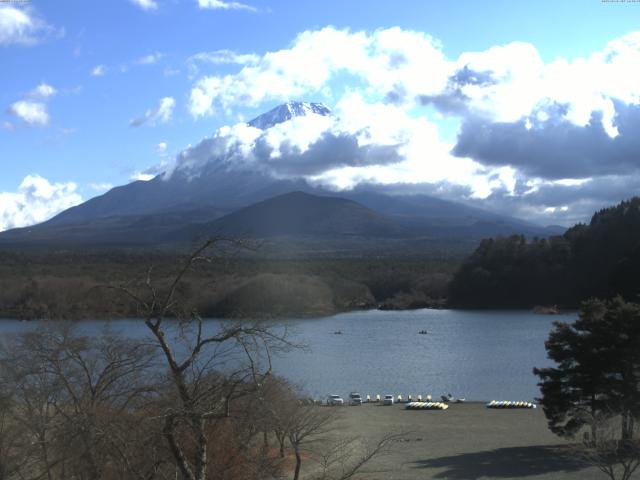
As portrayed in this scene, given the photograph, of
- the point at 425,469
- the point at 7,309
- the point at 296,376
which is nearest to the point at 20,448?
the point at 425,469

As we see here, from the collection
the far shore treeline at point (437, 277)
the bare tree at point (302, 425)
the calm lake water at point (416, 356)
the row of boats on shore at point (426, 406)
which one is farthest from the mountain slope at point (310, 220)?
the bare tree at point (302, 425)

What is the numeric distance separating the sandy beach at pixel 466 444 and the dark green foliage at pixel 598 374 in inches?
41.4

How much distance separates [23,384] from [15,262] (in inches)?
2879

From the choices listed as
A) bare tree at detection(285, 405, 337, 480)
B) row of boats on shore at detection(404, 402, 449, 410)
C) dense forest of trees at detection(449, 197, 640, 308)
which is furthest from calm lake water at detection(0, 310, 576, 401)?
dense forest of trees at detection(449, 197, 640, 308)

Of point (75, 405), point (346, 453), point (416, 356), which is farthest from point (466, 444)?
point (416, 356)

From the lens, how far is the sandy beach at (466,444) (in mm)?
16859

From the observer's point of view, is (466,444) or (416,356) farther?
(416,356)

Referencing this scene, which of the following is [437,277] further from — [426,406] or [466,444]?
[466,444]

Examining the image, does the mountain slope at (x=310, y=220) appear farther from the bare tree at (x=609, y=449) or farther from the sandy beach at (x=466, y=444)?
the bare tree at (x=609, y=449)

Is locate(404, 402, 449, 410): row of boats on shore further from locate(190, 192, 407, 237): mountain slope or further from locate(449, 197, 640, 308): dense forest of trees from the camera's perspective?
locate(190, 192, 407, 237): mountain slope

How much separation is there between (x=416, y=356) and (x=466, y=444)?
20739 millimetres

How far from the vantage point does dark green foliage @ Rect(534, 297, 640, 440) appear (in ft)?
57.2

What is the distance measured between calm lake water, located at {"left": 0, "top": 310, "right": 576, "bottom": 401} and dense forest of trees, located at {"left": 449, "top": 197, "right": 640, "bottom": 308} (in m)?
10.5

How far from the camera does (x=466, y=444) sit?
20.6 m
